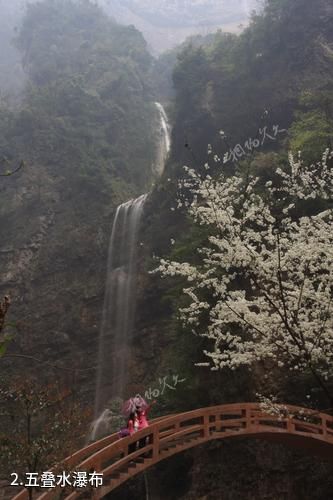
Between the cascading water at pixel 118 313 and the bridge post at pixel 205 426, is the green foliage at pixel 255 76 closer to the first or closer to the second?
the cascading water at pixel 118 313

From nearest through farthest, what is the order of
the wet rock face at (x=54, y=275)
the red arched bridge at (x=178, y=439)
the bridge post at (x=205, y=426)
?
the red arched bridge at (x=178, y=439), the bridge post at (x=205, y=426), the wet rock face at (x=54, y=275)

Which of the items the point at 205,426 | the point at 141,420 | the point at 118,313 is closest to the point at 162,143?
the point at 118,313

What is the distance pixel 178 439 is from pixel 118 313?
1313 cm

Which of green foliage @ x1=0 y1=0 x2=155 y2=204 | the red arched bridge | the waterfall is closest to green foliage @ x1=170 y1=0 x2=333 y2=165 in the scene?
green foliage @ x1=0 y1=0 x2=155 y2=204

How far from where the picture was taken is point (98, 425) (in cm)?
1812

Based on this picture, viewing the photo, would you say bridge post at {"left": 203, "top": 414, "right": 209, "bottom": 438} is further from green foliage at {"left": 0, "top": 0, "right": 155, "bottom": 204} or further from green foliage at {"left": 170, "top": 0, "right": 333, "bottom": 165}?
green foliage at {"left": 0, "top": 0, "right": 155, "bottom": 204}

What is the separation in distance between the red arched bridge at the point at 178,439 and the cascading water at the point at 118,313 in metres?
9.52

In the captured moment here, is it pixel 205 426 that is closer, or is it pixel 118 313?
pixel 205 426

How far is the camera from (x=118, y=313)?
2139cm

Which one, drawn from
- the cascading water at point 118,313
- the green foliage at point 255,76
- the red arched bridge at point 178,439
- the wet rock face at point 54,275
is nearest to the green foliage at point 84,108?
the wet rock face at point 54,275

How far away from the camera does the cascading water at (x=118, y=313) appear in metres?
19.3

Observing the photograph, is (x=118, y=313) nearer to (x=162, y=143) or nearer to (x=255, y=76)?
(x=255, y=76)

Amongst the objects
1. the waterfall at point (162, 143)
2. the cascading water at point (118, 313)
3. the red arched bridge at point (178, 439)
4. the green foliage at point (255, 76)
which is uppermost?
the waterfall at point (162, 143)

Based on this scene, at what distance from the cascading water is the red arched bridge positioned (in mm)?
9516
